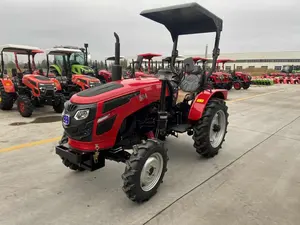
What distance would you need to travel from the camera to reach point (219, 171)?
10.9 feet

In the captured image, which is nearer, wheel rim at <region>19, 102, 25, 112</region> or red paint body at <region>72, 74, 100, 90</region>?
wheel rim at <region>19, 102, 25, 112</region>

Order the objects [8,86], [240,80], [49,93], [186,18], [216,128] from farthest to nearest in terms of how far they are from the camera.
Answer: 1. [240,80]
2. [8,86]
3. [49,93]
4. [216,128]
5. [186,18]

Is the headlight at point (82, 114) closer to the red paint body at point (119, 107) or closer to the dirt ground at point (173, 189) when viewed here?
the red paint body at point (119, 107)

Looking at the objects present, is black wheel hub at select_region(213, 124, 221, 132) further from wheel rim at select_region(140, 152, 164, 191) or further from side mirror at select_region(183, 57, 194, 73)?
wheel rim at select_region(140, 152, 164, 191)

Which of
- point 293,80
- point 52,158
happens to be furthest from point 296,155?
point 293,80

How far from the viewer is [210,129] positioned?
360 cm

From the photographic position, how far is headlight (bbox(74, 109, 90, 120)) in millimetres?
2451

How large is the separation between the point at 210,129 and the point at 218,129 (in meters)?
0.31

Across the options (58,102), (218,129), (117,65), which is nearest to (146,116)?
(117,65)

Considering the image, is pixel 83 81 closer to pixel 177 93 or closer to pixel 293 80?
pixel 177 93

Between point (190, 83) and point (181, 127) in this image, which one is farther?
point (190, 83)

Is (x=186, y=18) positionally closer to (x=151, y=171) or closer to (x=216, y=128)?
(x=216, y=128)

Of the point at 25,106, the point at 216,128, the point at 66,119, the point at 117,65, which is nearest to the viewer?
the point at 66,119

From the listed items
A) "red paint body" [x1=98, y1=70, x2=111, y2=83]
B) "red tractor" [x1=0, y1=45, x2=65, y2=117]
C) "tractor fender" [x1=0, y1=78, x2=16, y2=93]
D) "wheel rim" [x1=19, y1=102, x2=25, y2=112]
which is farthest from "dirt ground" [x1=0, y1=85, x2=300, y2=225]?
"red paint body" [x1=98, y1=70, x2=111, y2=83]
